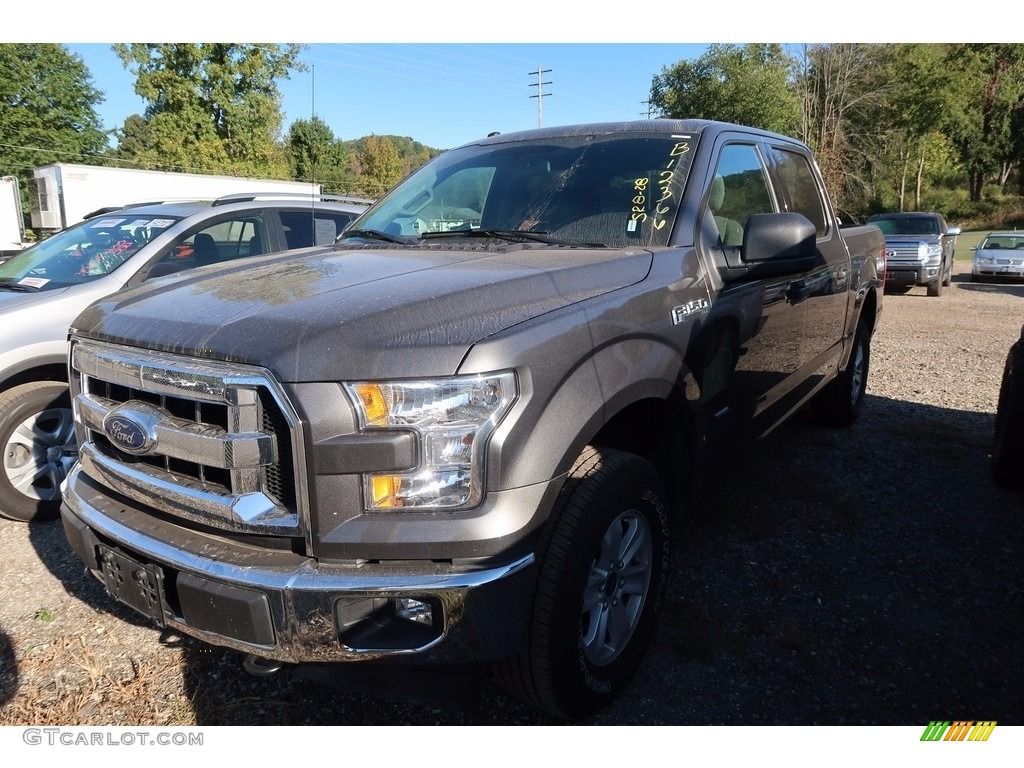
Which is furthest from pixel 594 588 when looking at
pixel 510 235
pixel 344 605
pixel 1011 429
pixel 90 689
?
pixel 1011 429

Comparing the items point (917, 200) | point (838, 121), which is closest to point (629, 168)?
point (838, 121)

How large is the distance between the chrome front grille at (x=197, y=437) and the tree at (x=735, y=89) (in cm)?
2497

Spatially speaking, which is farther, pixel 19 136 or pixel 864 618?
pixel 19 136

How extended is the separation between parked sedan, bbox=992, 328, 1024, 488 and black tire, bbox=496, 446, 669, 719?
2.62 metres

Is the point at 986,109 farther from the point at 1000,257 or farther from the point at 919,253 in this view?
the point at 919,253

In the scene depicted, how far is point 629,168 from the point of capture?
304 cm

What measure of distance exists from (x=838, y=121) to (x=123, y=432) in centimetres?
3328

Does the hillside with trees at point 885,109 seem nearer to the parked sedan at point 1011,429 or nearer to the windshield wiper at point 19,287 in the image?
the parked sedan at point 1011,429

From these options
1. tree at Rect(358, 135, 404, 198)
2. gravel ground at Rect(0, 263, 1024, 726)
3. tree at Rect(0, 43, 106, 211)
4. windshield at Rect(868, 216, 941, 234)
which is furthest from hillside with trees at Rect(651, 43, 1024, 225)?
tree at Rect(358, 135, 404, 198)

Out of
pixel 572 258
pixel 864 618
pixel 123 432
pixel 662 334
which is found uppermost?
pixel 572 258

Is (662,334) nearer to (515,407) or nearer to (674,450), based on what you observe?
(674,450)

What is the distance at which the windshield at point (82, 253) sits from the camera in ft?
14.5

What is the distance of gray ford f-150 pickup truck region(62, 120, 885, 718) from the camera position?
1.80 metres
